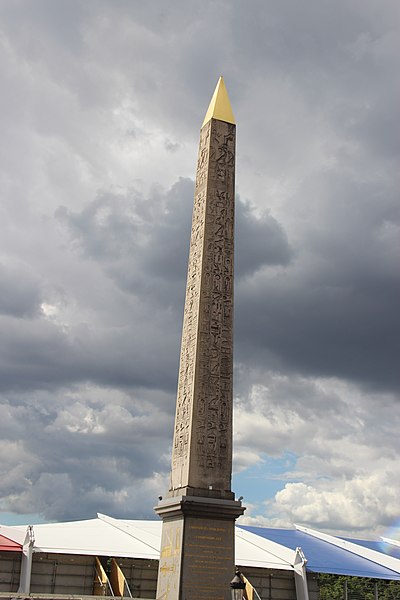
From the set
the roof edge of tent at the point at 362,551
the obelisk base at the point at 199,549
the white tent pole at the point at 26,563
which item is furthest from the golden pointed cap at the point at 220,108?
the roof edge of tent at the point at 362,551

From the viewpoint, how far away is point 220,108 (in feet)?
79.2

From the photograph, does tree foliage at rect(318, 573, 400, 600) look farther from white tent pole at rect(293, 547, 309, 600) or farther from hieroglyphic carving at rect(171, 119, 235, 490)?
hieroglyphic carving at rect(171, 119, 235, 490)

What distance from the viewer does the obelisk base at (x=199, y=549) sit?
1845 centimetres

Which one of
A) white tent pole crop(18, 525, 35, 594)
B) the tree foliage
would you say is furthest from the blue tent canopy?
the tree foliage

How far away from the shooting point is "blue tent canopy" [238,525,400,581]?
119 feet

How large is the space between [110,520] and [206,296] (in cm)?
2356

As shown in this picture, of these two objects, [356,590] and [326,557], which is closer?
[326,557]

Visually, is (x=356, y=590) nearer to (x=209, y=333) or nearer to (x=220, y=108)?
(x=209, y=333)

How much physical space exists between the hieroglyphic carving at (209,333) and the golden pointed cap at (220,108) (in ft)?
1.10

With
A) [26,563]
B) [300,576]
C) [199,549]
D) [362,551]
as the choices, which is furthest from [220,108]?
[362,551]

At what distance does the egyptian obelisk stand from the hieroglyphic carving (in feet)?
0.09

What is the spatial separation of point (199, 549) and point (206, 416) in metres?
3.40

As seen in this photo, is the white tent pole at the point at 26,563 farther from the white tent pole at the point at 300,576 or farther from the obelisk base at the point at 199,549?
the obelisk base at the point at 199,549

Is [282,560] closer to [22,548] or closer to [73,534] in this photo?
[73,534]
